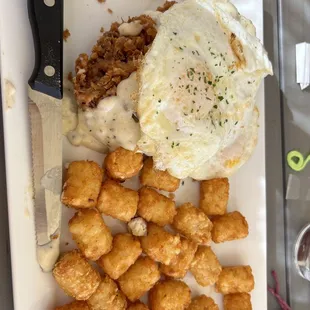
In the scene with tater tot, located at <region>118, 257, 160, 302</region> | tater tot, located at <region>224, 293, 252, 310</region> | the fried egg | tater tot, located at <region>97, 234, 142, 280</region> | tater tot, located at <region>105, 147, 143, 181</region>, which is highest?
the fried egg

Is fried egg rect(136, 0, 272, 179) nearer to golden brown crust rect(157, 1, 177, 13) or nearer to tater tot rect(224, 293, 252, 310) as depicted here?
golden brown crust rect(157, 1, 177, 13)

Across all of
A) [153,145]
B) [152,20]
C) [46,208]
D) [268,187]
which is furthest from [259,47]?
[46,208]

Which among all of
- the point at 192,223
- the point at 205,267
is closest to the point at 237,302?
the point at 205,267

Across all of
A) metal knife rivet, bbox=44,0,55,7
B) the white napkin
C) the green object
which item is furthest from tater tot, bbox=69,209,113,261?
the white napkin

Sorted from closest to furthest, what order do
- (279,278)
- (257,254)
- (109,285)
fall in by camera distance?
1. (109,285)
2. (257,254)
3. (279,278)

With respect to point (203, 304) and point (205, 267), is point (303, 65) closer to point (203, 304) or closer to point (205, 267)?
point (205, 267)

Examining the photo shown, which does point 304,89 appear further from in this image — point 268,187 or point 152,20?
point 152,20

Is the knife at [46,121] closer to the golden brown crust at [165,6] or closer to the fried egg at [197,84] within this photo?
the fried egg at [197,84]
